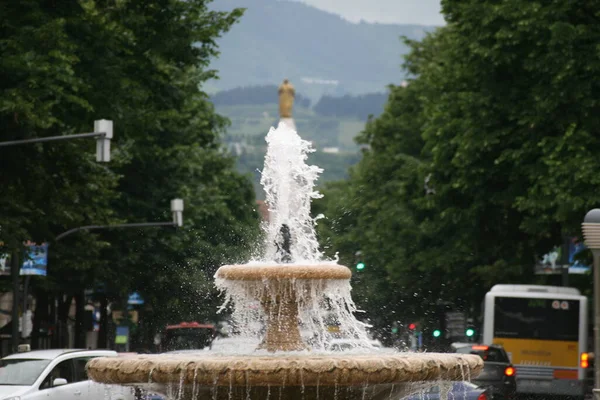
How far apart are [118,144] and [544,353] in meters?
12.5

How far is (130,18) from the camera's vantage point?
32.6 m

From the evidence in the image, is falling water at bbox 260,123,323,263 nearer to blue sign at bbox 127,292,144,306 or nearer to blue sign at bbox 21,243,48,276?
blue sign at bbox 21,243,48,276

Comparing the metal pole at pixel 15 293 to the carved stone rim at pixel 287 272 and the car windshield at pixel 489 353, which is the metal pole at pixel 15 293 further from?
the carved stone rim at pixel 287 272

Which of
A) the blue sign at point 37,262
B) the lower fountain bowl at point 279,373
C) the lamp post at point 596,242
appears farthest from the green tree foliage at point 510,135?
the lower fountain bowl at point 279,373

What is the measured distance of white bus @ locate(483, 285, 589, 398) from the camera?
3769 centimetres

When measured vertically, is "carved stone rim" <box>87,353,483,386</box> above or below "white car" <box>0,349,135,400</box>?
above

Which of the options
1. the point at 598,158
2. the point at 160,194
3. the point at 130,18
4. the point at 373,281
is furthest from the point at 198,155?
the point at 598,158

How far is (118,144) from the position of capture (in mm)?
35250

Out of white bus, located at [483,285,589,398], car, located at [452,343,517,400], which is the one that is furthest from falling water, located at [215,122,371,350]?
white bus, located at [483,285,589,398]

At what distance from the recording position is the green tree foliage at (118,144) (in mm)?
27031

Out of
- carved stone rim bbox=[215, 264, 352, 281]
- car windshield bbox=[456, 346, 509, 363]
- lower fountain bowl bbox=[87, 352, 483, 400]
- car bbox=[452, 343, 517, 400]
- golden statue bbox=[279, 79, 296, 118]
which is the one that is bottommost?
car bbox=[452, 343, 517, 400]

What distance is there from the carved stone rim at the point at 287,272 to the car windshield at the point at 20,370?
1045 centimetres

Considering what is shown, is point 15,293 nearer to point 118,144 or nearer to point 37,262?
point 37,262

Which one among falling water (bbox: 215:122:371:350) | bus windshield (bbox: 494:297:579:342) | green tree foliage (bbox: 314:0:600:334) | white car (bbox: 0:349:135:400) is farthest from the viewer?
bus windshield (bbox: 494:297:579:342)
